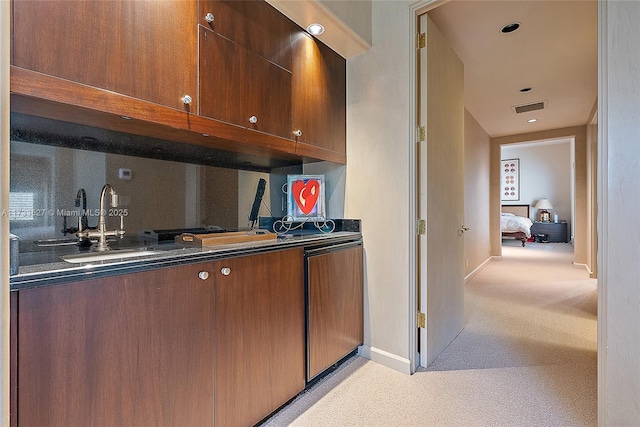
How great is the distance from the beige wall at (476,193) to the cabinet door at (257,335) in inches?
131

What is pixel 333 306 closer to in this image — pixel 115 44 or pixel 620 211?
pixel 620 211

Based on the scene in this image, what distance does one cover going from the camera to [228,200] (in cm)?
200

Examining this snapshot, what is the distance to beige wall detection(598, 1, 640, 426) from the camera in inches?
48.5

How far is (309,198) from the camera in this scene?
87.9 inches

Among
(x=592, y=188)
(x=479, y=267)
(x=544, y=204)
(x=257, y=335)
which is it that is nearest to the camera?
(x=257, y=335)

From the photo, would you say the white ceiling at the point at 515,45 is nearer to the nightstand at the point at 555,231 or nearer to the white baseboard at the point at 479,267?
the white baseboard at the point at 479,267

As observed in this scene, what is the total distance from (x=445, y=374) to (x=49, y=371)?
206 cm

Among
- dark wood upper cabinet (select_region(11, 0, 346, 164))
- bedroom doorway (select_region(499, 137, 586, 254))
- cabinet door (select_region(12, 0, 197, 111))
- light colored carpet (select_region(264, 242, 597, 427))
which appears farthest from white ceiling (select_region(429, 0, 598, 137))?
bedroom doorway (select_region(499, 137, 586, 254))

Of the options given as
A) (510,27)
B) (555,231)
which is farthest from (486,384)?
(555,231)

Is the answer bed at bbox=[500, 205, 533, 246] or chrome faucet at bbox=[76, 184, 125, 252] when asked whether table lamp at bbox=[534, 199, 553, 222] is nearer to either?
bed at bbox=[500, 205, 533, 246]

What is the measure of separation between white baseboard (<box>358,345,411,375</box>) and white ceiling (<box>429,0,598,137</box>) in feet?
8.34

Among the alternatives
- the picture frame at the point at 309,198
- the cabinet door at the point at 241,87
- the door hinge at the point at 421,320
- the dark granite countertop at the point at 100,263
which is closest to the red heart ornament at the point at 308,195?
the picture frame at the point at 309,198

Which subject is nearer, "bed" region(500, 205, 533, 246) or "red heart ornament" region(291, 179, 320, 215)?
"red heart ornament" region(291, 179, 320, 215)

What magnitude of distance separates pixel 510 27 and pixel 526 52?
1.83 feet
